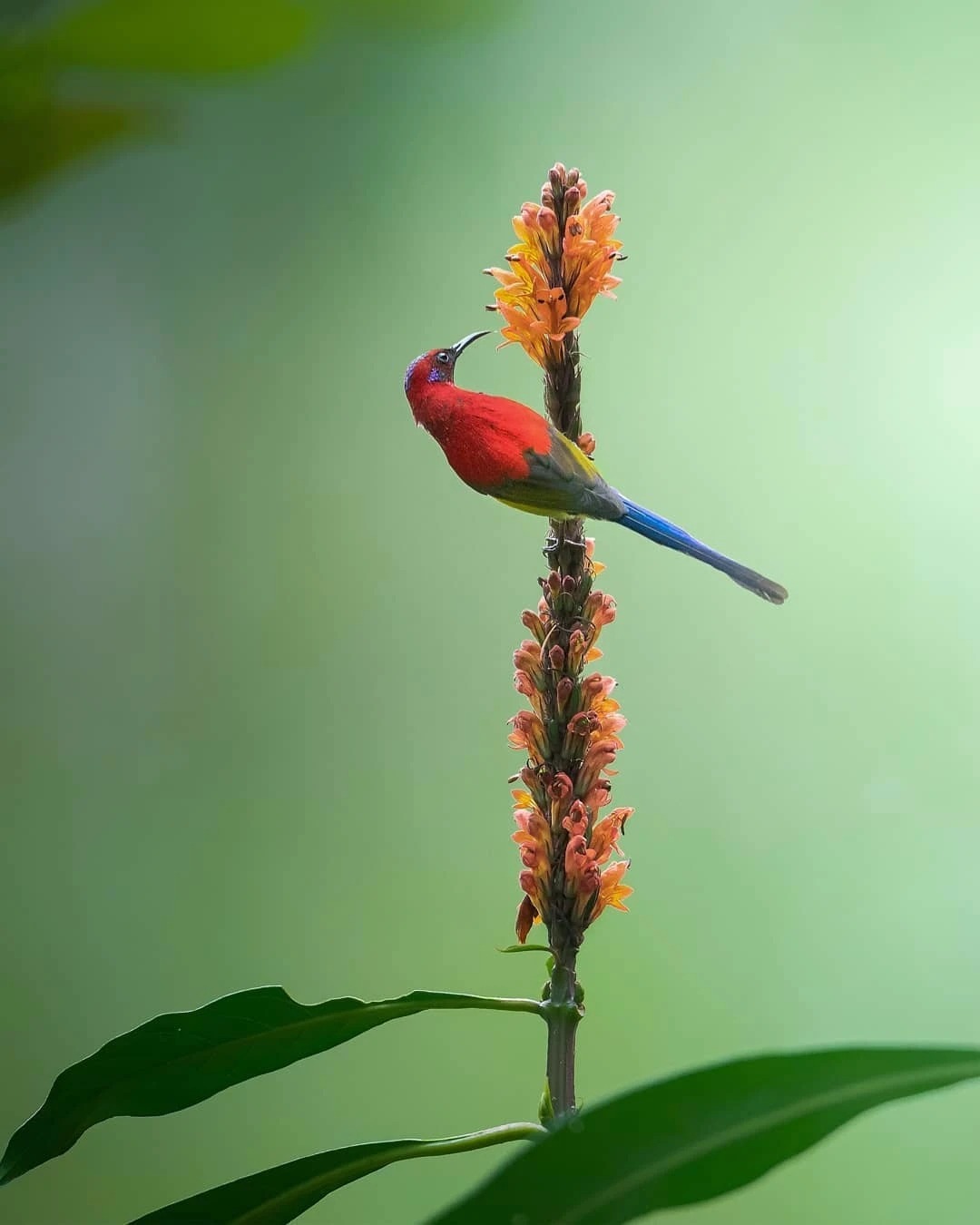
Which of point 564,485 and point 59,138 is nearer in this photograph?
point 564,485

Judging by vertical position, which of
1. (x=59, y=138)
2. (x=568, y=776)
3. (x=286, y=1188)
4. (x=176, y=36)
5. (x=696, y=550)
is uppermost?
(x=176, y=36)

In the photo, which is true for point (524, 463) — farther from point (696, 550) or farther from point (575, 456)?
point (696, 550)

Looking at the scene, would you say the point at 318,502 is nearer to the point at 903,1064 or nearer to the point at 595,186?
the point at 595,186

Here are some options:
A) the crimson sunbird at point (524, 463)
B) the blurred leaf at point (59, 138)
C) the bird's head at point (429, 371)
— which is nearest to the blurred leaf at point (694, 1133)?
the crimson sunbird at point (524, 463)

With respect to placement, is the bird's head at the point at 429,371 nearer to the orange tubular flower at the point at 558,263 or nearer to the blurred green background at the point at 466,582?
the orange tubular flower at the point at 558,263

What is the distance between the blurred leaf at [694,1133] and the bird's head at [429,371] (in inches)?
20.5

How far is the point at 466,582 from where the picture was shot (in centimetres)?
101

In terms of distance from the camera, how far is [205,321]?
1.05 meters

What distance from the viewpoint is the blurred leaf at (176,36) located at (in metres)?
1.04

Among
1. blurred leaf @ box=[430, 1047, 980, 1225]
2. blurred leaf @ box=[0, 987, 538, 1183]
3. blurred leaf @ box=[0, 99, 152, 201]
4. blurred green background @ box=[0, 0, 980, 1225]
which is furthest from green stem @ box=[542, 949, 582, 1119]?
blurred leaf @ box=[0, 99, 152, 201]

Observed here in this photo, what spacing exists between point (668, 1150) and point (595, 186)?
0.93m

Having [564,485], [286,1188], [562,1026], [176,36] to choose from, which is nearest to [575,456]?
[564,485]

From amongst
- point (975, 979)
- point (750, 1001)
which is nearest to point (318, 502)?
point (750, 1001)

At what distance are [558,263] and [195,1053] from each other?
0.55 m
